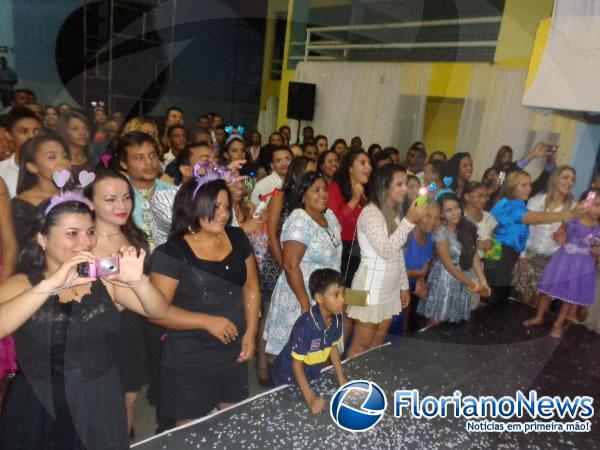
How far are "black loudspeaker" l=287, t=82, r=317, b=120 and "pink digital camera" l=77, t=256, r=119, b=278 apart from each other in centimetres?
737

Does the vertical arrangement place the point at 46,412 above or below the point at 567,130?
below

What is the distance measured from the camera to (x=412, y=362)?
2.12 metres

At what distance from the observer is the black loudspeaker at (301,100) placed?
8164 mm

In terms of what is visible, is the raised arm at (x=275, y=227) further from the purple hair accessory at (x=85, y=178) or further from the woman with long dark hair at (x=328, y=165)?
the woman with long dark hair at (x=328, y=165)

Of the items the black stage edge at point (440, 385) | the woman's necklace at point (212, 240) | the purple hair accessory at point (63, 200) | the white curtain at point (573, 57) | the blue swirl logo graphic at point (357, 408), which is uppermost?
the white curtain at point (573, 57)

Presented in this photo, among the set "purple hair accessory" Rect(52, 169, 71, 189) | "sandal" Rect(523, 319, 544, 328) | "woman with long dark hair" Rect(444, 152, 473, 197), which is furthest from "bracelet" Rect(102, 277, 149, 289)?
"woman with long dark hair" Rect(444, 152, 473, 197)

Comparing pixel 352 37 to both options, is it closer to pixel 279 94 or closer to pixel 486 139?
pixel 279 94

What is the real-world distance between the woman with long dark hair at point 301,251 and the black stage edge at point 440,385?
1.20 feet

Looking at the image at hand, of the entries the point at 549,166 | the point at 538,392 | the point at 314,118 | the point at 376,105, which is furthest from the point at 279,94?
the point at 538,392

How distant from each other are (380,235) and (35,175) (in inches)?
60.8

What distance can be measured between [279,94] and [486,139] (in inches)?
200

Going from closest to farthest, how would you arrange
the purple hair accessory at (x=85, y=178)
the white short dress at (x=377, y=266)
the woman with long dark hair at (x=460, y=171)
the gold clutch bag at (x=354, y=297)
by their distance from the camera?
the purple hair accessory at (x=85, y=178), the gold clutch bag at (x=354, y=297), the white short dress at (x=377, y=266), the woman with long dark hair at (x=460, y=171)

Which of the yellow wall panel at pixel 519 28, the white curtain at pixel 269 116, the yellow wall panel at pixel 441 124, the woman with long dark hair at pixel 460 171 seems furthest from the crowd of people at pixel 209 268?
the white curtain at pixel 269 116

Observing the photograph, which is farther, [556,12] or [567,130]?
[567,130]
